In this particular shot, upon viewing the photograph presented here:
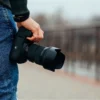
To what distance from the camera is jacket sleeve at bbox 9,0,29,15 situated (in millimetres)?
2747

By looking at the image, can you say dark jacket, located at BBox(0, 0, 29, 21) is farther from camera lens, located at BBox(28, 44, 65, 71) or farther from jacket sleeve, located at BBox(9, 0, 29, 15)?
camera lens, located at BBox(28, 44, 65, 71)

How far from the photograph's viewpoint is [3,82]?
2740mm

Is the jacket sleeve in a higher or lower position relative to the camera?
higher

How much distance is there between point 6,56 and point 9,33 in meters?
0.13

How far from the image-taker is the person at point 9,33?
8.95 ft

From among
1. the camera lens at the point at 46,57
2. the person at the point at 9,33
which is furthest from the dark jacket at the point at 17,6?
the camera lens at the point at 46,57

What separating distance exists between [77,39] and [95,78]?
255cm

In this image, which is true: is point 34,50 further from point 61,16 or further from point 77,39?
point 61,16

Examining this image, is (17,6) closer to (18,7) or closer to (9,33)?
(18,7)

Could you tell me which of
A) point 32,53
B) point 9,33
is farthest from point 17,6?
point 32,53

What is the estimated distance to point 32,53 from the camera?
2799 millimetres

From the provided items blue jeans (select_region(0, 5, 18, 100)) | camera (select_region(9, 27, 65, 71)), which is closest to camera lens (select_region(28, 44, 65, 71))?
camera (select_region(9, 27, 65, 71))

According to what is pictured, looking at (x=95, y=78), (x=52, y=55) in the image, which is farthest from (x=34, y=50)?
(x=95, y=78)

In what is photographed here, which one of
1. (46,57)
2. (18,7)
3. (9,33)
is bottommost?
(46,57)
